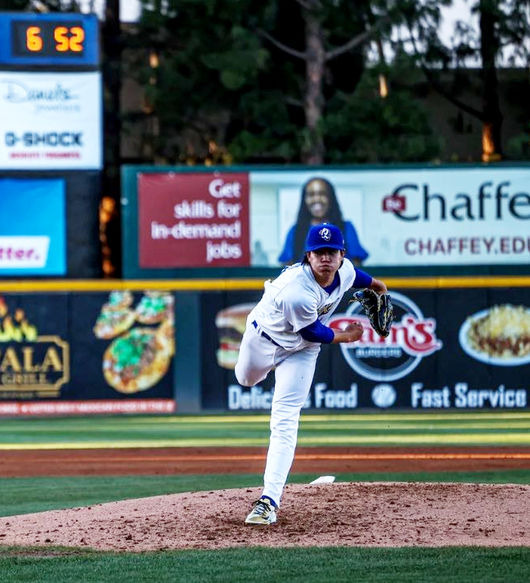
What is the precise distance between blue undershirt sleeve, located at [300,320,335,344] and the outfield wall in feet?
41.2

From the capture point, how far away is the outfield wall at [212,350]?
2022 centimetres

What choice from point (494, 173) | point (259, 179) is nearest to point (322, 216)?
point (259, 179)

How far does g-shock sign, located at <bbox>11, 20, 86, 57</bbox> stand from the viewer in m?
19.5

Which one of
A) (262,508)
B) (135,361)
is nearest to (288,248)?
(135,361)

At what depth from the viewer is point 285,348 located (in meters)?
7.73

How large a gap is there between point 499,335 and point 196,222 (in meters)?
4.59

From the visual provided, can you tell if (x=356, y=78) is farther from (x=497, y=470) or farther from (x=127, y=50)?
(x=497, y=470)

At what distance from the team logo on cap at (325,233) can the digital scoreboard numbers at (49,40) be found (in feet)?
41.4

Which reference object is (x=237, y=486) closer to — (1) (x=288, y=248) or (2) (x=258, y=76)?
(1) (x=288, y=248)

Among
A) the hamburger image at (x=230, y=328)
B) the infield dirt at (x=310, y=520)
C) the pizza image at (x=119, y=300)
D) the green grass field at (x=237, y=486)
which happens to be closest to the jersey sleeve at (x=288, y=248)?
the hamburger image at (x=230, y=328)

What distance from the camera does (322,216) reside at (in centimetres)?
Answer: 2069

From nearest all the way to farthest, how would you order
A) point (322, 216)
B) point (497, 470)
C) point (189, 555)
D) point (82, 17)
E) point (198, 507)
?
1. point (189, 555)
2. point (198, 507)
3. point (497, 470)
4. point (82, 17)
5. point (322, 216)

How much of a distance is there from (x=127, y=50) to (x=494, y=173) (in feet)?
42.0

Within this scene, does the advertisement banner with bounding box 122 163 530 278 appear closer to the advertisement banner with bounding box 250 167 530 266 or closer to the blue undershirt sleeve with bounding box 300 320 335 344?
the advertisement banner with bounding box 250 167 530 266
